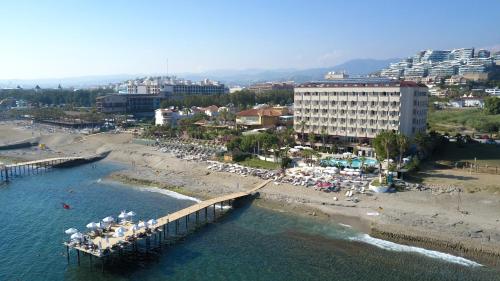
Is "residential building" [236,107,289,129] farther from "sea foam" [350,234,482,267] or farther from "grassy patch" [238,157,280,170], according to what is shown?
"sea foam" [350,234,482,267]

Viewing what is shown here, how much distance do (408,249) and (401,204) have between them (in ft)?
39.8

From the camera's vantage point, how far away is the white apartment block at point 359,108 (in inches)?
3211

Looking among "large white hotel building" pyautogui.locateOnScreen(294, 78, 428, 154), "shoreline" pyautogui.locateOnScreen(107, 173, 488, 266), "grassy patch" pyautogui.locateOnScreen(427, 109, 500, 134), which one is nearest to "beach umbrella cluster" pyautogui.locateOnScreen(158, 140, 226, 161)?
"large white hotel building" pyautogui.locateOnScreen(294, 78, 428, 154)

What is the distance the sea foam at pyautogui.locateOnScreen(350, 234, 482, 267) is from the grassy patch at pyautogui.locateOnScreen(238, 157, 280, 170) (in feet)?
102

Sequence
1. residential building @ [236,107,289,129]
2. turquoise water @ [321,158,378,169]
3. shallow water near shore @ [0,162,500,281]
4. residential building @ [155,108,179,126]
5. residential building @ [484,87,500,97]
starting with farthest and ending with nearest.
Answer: residential building @ [484,87,500,97] < residential building @ [155,108,179,126] < residential building @ [236,107,289,129] < turquoise water @ [321,158,378,169] < shallow water near shore @ [0,162,500,281]

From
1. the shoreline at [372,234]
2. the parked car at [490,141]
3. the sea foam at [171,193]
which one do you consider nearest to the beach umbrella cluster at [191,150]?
the sea foam at [171,193]

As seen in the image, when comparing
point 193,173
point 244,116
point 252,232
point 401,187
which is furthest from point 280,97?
point 252,232

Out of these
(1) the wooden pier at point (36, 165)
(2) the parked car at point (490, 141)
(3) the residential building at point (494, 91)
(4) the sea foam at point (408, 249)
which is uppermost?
(3) the residential building at point (494, 91)

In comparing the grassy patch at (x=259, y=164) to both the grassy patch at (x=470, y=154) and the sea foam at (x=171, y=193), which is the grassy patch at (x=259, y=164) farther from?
the grassy patch at (x=470, y=154)

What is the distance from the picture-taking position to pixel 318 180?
65812 mm

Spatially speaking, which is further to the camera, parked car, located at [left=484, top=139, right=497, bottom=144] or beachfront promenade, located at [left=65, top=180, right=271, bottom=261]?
parked car, located at [left=484, top=139, right=497, bottom=144]

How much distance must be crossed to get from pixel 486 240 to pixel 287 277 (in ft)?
71.4

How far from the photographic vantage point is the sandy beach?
45.8 m

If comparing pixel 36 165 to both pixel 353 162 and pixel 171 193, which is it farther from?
pixel 353 162
